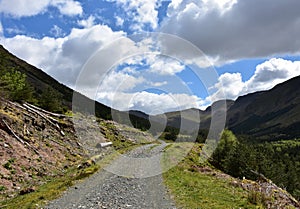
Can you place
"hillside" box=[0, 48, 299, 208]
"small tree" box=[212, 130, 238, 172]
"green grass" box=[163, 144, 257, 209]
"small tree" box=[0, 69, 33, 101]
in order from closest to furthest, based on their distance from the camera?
"green grass" box=[163, 144, 257, 209], "hillside" box=[0, 48, 299, 208], "small tree" box=[0, 69, 33, 101], "small tree" box=[212, 130, 238, 172]

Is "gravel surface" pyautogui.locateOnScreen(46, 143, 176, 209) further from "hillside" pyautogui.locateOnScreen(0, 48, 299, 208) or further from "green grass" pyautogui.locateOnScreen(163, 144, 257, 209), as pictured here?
"green grass" pyautogui.locateOnScreen(163, 144, 257, 209)

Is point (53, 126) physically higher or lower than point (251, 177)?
higher

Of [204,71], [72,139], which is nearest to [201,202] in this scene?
[204,71]

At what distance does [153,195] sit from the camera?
20156mm

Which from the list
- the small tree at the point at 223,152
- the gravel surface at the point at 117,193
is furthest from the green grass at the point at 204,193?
the small tree at the point at 223,152

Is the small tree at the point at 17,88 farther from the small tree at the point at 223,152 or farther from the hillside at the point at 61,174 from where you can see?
the small tree at the point at 223,152

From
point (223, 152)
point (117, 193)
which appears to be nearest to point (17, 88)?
point (117, 193)

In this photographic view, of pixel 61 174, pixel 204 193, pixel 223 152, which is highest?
pixel 223 152

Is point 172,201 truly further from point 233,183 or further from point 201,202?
point 233,183

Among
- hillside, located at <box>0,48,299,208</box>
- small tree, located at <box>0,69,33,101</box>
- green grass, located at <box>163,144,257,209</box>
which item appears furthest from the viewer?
small tree, located at <box>0,69,33,101</box>

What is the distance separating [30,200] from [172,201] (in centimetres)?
906

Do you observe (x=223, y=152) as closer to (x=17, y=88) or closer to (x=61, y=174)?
(x=17, y=88)

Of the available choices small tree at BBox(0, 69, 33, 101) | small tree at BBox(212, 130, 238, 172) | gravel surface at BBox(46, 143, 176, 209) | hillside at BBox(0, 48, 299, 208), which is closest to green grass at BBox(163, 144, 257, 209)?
hillside at BBox(0, 48, 299, 208)

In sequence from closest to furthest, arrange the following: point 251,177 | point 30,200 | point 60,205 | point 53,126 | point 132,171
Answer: point 60,205 → point 30,200 → point 132,171 → point 53,126 → point 251,177
